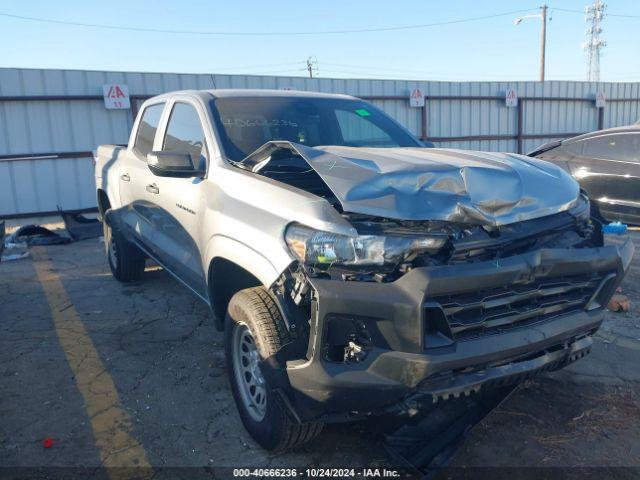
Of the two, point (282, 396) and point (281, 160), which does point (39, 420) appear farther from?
point (281, 160)

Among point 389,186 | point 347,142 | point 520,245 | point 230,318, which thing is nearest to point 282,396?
point 230,318

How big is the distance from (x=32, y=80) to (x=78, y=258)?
421 centimetres

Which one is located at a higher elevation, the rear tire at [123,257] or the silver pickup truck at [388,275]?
the silver pickup truck at [388,275]

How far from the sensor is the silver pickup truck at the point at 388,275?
2320mm

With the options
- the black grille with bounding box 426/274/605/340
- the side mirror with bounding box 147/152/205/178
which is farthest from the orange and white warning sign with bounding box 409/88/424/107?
the black grille with bounding box 426/274/605/340

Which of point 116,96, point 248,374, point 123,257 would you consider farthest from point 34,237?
point 248,374

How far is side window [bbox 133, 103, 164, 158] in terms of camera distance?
4.90 meters

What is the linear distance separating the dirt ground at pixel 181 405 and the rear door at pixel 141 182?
0.83 meters

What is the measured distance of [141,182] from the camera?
4.82 m

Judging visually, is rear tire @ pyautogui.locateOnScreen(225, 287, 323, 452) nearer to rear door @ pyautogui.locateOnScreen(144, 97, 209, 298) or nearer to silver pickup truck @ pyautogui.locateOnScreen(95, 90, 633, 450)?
silver pickup truck @ pyautogui.locateOnScreen(95, 90, 633, 450)

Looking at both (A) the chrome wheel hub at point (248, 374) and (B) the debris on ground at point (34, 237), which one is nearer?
(A) the chrome wheel hub at point (248, 374)

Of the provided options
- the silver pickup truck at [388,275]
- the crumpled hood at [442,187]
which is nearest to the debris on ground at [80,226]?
the silver pickup truck at [388,275]

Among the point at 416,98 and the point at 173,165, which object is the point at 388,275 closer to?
the point at 173,165

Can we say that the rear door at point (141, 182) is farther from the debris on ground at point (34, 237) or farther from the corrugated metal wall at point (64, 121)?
the debris on ground at point (34, 237)
